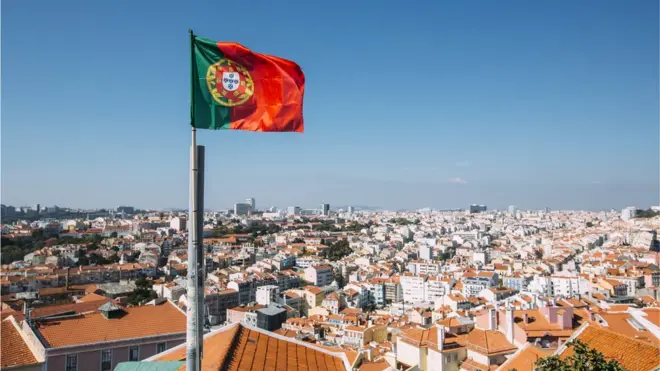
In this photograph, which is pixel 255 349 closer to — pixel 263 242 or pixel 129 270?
pixel 129 270

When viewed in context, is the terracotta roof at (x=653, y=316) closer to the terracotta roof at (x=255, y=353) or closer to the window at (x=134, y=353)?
the terracotta roof at (x=255, y=353)

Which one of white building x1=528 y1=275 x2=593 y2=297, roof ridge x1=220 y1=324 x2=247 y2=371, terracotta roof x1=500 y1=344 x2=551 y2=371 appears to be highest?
roof ridge x1=220 y1=324 x2=247 y2=371

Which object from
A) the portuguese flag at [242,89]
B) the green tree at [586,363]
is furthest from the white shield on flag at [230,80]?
the green tree at [586,363]

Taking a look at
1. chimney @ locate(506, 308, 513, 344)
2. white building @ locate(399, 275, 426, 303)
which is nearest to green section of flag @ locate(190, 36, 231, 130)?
chimney @ locate(506, 308, 513, 344)

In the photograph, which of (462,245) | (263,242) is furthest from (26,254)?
(462,245)

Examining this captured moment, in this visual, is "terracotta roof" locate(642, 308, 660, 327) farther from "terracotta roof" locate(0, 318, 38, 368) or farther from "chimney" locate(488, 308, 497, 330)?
"terracotta roof" locate(0, 318, 38, 368)

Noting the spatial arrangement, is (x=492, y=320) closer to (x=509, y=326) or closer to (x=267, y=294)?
(x=509, y=326)
